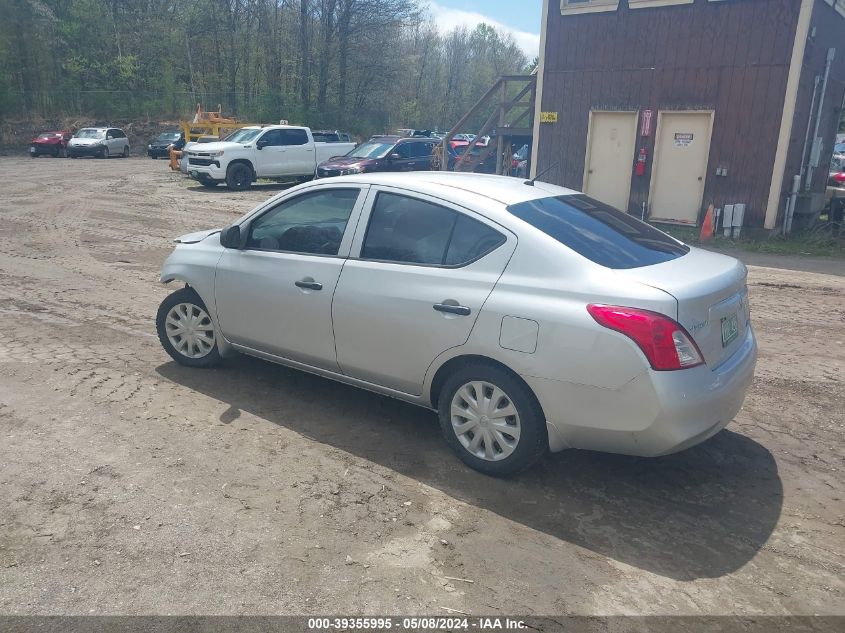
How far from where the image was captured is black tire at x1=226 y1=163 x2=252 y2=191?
20.1m

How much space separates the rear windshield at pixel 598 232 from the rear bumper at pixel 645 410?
71cm

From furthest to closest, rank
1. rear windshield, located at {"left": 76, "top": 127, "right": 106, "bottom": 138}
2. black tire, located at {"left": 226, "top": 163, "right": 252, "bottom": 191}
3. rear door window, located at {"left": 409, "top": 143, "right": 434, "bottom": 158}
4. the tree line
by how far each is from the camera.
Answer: the tree line → rear windshield, located at {"left": 76, "top": 127, "right": 106, "bottom": 138} → rear door window, located at {"left": 409, "top": 143, "right": 434, "bottom": 158} → black tire, located at {"left": 226, "top": 163, "right": 252, "bottom": 191}

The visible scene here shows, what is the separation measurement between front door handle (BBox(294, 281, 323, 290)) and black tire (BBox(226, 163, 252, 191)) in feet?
54.6

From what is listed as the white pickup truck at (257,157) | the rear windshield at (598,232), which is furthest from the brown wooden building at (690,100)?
the rear windshield at (598,232)

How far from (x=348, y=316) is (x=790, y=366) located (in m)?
4.06

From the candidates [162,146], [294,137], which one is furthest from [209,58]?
[294,137]

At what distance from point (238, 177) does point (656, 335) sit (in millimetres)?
18766

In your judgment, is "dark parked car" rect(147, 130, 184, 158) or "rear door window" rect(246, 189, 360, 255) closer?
"rear door window" rect(246, 189, 360, 255)

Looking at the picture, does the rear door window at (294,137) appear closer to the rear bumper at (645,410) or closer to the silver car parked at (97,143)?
the silver car parked at (97,143)

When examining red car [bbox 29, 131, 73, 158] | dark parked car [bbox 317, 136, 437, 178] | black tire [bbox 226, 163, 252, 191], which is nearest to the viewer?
dark parked car [bbox 317, 136, 437, 178]

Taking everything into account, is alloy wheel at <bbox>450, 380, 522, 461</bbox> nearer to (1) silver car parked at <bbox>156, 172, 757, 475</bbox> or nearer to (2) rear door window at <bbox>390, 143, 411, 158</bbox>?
(1) silver car parked at <bbox>156, 172, 757, 475</bbox>

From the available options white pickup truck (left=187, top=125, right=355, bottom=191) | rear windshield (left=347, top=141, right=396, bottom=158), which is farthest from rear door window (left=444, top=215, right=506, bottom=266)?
white pickup truck (left=187, top=125, right=355, bottom=191)

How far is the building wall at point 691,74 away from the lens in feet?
42.1

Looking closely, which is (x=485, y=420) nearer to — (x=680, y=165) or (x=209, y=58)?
(x=680, y=165)
